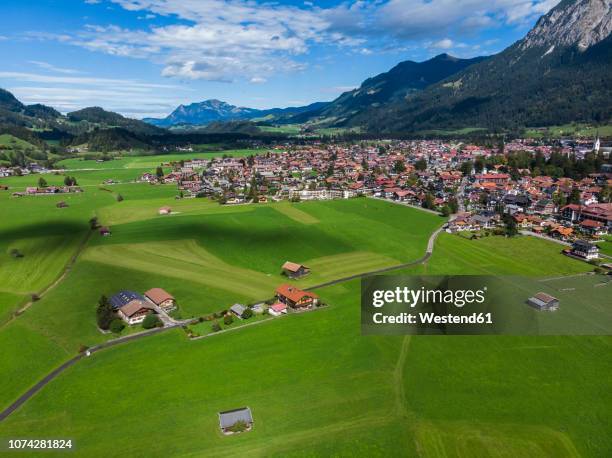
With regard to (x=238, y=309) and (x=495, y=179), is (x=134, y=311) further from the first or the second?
(x=495, y=179)

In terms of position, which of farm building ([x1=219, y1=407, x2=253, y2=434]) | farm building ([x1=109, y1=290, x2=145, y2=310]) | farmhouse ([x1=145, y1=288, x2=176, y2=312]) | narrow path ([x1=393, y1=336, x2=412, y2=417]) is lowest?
narrow path ([x1=393, y1=336, x2=412, y2=417])

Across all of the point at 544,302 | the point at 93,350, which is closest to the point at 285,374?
the point at 93,350

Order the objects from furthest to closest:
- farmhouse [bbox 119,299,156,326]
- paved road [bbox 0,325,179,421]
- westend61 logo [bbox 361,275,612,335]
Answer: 1. farmhouse [bbox 119,299,156,326]
2. paved road [bbox 0,325,179,421]
3. westend61 logo [bbox 361,275,612,335]

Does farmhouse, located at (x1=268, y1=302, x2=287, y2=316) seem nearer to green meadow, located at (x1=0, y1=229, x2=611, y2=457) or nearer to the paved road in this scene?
green meadow, located at (x1=0, y1=229, x2=611, y2=457)

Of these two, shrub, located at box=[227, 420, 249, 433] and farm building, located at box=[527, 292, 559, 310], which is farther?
farm building, located at box=[527, 292, 559, 310]

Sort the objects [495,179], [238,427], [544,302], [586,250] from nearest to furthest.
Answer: [238,427] → [544,302] → [586,250] → [495,179]

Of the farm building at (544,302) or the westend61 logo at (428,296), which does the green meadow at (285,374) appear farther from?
the westend61 logo at (428,296)

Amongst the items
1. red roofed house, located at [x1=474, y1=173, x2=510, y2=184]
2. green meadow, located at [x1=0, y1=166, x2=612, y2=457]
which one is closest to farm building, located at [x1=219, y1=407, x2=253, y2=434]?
green meadow, located at [x1=0, y1=166, x2=612, y2=457]
